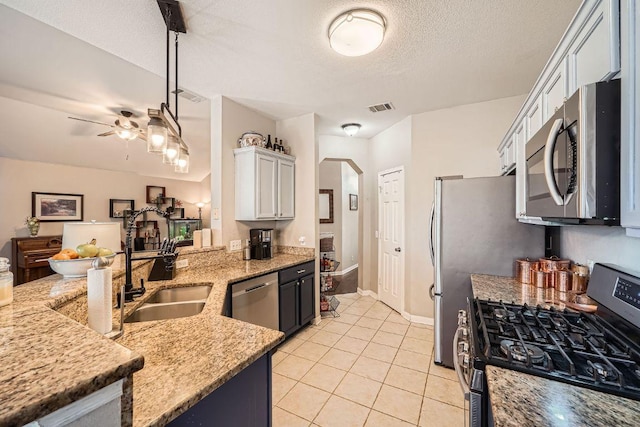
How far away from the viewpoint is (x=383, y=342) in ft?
9.66

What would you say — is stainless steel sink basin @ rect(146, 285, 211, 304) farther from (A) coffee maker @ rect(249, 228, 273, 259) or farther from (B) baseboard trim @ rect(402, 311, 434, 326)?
(B) baseboard trim @ rect(402, 311, 434, 326)

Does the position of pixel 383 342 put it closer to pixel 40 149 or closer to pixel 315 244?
pixel 315 244

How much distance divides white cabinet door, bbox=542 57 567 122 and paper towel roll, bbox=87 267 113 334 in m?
2.26

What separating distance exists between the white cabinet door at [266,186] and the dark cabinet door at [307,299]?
2.98ft

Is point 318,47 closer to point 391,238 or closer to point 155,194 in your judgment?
point 391,238

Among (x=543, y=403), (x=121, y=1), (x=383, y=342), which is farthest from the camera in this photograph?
(x=383, y=342)

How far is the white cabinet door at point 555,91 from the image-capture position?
130 centimetres

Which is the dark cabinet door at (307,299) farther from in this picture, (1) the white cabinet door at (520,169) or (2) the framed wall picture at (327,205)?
(2) the framed wall picture at (327,205)

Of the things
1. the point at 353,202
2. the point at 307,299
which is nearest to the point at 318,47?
the point at 307,299

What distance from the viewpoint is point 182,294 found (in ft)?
6.76

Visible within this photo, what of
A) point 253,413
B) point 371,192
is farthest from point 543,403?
point 371,192

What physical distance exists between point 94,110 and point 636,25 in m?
5.20

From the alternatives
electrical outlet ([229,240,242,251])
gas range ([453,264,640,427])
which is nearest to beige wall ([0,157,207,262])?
electrical outlet ([229,240,242,251])

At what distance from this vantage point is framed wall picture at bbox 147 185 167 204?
665 cm
